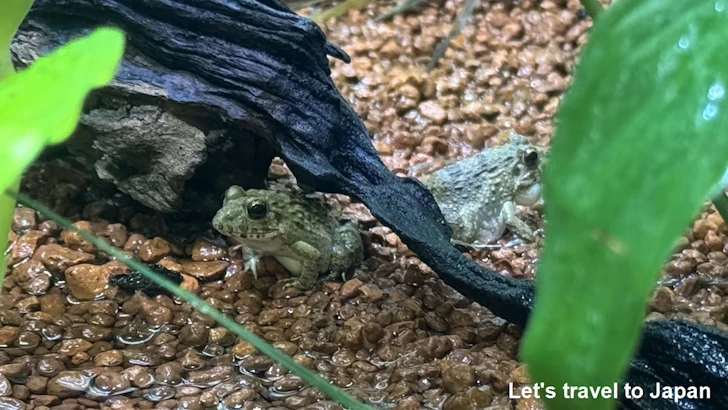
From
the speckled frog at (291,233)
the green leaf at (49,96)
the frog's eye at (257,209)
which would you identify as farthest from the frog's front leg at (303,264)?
the green leaf at (49,96)

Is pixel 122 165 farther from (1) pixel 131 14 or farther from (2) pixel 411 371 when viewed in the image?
(2) pixel 411 371

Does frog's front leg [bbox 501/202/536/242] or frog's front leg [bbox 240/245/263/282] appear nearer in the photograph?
frog's front leg [bbox 240/245/263/282]

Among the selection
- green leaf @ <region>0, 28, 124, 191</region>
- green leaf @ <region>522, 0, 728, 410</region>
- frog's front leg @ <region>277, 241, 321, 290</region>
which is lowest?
frog's front leg @ <region>277, 241, 321, 290</region>

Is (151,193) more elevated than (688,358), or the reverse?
(688,358)

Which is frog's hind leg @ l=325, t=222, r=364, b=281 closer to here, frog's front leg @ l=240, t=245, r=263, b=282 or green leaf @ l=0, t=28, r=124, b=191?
frog's front leg @ l=240, t=245, r=263, b=282

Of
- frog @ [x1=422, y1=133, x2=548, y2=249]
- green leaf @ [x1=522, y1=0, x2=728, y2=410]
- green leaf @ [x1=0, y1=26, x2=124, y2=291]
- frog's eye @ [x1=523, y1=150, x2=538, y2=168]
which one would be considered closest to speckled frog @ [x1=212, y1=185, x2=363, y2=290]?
frog @ [x1=422, y1=133, x2=548, y2=249]

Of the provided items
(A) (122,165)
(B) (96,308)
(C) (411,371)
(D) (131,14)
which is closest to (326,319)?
(C) (411,371)
